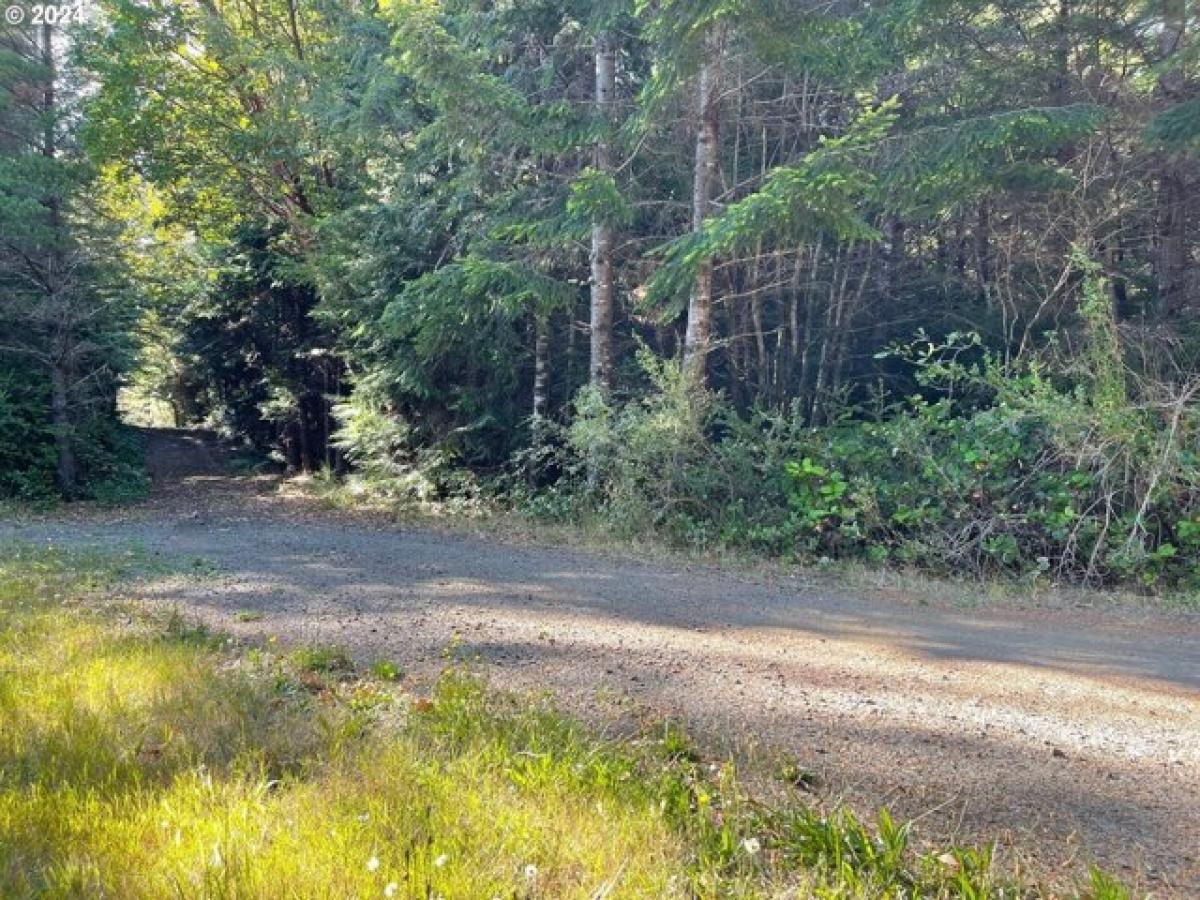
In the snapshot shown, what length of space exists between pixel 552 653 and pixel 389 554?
4.61 metres

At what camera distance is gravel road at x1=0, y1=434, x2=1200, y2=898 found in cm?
324

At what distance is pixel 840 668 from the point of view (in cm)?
500

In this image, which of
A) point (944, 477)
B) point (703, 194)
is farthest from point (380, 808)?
point (703, 194)

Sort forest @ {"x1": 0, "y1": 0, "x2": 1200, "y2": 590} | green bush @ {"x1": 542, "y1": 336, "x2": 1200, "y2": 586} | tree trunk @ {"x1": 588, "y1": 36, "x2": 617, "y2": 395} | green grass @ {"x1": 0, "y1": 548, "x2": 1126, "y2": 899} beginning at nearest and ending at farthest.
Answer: green grass @ {"x1": 0, "y1": 548, "x2": 1126, "y2": 899} → green bush @ {"x1": 542, "y1": 336, "x2": 1200, "y2": 586} → forest @ {"x1": 0, "y1": 0, "x2": 1200, "y2": 590} → tree trunk @ {"x1": 588, "y1": 36, "x2": 617, "y2": 395}

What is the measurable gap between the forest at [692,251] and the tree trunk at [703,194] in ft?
0.19

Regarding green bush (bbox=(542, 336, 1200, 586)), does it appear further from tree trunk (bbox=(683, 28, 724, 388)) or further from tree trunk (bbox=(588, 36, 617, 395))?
tree trunk (bbox=(588, 36, 617, 395))

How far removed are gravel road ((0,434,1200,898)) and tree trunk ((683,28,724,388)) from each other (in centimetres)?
367

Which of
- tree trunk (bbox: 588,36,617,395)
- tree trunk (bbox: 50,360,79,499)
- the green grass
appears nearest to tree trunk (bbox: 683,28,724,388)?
tree trunk (bbox: 588,36,617,395)

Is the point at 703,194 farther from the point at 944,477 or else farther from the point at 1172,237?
the point at 1172,237

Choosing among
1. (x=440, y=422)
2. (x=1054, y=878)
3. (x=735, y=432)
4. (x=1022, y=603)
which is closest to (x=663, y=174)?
(x=735, y=432)

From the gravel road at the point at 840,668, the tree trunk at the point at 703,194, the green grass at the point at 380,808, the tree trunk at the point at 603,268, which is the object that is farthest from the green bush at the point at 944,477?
the green grass at the point at 380,808

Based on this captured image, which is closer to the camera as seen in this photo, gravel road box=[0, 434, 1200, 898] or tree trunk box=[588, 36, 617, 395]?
gravel road box=[0, 434, 1200, 898]

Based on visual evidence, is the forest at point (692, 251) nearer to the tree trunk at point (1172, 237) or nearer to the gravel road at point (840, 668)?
the tree trunk at point (1172, 237)

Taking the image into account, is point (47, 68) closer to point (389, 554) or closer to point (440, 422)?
point (440, 422)
